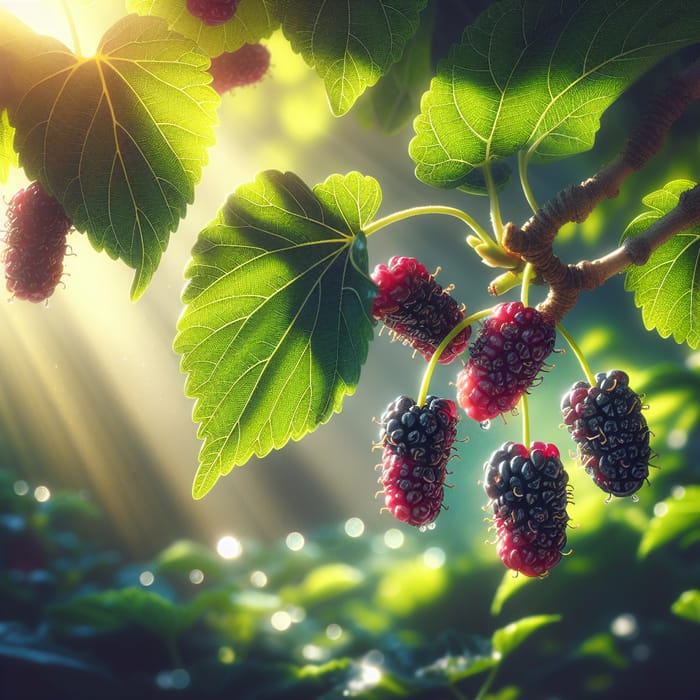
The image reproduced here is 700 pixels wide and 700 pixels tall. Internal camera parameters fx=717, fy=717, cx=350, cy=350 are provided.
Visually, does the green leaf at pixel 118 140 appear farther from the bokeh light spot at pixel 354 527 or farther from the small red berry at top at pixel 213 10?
the bokeh light spot at pixel 354 527

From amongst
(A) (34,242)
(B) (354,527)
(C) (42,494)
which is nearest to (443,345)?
(A) (34,242)

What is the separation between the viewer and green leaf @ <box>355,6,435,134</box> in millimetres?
1072

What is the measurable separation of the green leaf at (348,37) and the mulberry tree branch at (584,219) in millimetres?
186

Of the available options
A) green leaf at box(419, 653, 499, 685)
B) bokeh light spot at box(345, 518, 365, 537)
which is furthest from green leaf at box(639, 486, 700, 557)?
bokeh light spot at box(345, 518, 365, 537)

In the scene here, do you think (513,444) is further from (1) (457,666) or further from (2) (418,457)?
(1) (457,666)

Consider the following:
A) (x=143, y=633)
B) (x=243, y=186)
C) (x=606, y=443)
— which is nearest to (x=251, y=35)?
(x=243, y=186)

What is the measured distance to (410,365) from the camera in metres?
2.03

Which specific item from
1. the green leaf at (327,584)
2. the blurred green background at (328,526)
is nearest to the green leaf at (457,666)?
the blurred green background at (328,526)

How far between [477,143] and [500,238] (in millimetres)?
83

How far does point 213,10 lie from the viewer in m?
0.62

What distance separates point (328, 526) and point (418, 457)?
1.96 metres

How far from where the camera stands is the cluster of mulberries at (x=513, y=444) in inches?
23.2

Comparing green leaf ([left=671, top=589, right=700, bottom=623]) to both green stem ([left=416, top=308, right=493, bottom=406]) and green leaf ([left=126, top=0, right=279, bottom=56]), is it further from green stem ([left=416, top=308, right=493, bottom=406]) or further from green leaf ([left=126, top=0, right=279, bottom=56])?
green leaf ([left=126, top=0, right=279, bottom=56])

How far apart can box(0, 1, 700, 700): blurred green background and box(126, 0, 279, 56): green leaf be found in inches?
19.9
